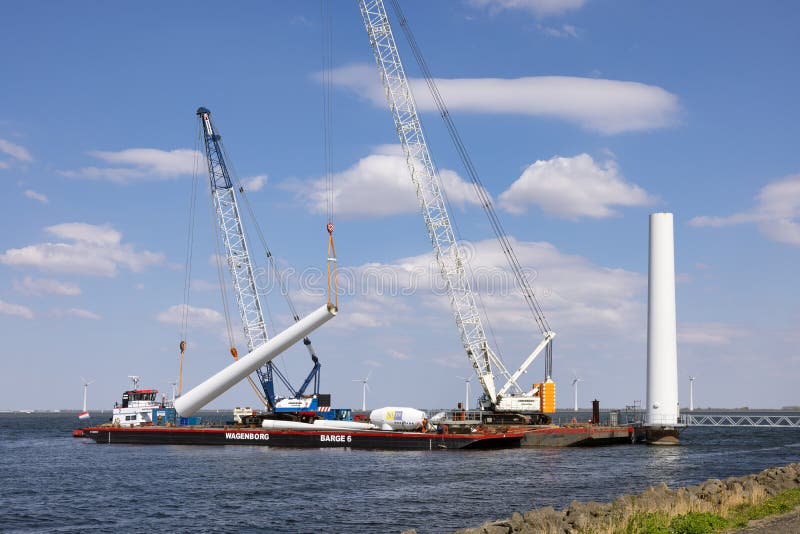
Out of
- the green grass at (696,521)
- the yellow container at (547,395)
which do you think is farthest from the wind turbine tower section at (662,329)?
the green grass at (696,521)

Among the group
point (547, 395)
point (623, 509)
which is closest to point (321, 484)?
point (623, 509)

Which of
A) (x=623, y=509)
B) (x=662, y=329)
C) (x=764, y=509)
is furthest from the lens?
(x=662, y=329)

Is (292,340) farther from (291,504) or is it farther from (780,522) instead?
(780,522)

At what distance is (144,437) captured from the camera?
107312 millimetres

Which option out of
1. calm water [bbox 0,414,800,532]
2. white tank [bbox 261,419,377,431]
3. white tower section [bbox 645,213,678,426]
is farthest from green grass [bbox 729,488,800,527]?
white tank [bbox 261,419,377,431]

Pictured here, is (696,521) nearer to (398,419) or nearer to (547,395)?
(398,419)

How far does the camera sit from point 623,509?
112 feet

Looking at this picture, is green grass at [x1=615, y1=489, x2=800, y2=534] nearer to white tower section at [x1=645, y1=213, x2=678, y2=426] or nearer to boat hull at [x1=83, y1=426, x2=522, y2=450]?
boat hull at [x1=83, y1=426, x2=522, y2=450]

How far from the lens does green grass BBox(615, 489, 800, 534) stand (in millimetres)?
28062

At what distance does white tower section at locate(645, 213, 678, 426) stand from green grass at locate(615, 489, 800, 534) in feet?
201

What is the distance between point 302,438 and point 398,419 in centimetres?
1255

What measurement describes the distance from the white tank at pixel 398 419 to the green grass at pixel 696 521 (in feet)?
207

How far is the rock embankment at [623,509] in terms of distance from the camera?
30797 millimetres

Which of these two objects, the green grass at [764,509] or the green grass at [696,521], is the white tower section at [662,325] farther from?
the green grass at [696,521]
